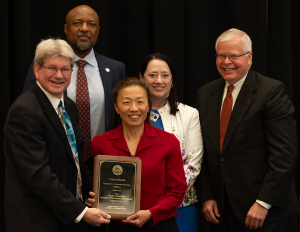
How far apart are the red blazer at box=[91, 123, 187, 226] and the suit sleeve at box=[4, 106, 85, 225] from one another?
372mm

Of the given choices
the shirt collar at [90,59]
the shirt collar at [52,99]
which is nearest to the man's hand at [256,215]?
the shirt collar at [52,99]

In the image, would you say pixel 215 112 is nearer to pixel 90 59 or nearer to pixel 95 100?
pixel 95 100

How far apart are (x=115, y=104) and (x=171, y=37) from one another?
136 cm

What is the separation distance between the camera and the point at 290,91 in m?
3.37

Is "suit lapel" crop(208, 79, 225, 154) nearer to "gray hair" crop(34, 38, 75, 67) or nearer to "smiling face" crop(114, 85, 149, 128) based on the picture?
"smiling face" crop(114, 85, 149, 128)

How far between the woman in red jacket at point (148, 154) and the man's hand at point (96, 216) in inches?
6.9

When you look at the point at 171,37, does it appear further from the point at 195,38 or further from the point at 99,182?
the point at 99,182

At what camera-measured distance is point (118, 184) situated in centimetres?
194

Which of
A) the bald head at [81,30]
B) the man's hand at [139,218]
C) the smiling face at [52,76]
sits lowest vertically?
the man's hand at [139,218]

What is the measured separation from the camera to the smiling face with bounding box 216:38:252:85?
2.33 metres

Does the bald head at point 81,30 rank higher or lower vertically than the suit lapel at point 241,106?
higher

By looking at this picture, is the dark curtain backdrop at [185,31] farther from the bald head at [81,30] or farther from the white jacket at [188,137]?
the white jacket at [188,137]

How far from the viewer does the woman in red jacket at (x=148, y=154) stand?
2.01 meters

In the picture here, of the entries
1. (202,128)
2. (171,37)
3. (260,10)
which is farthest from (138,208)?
(260,10)
